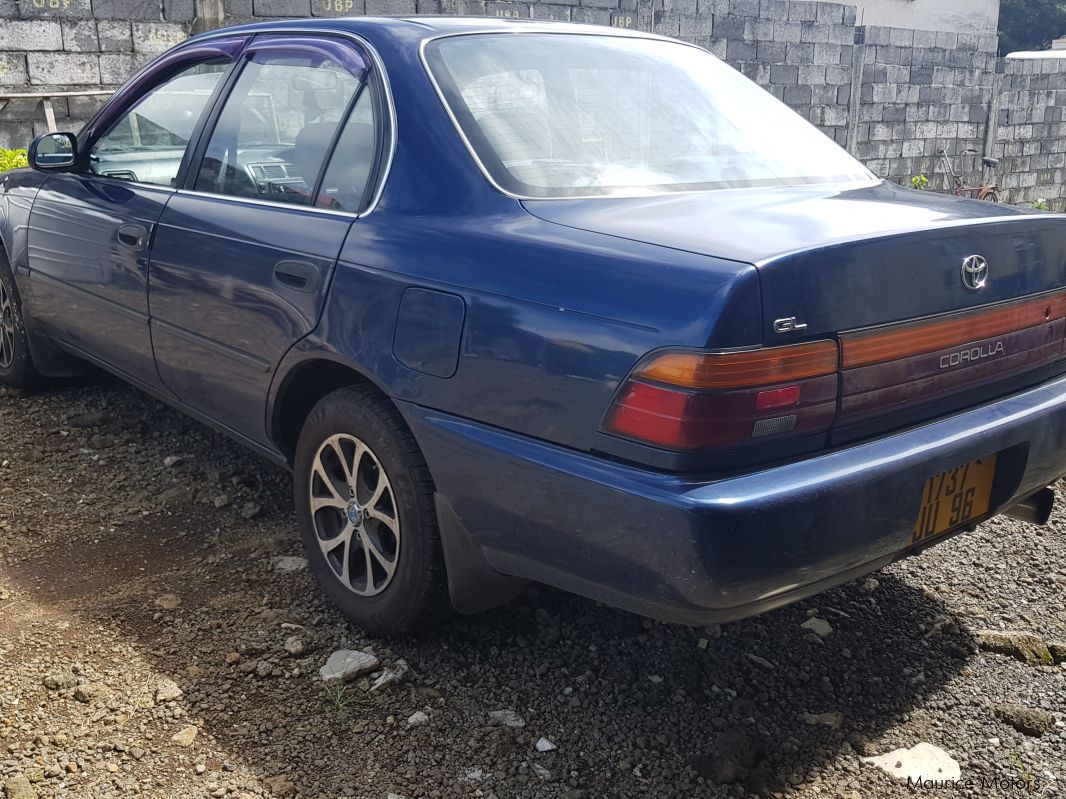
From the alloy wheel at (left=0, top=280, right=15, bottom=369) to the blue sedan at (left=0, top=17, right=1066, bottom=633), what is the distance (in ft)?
4.61

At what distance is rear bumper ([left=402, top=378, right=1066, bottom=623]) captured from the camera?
2.07m

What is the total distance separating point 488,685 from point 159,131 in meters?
Result: 2.31

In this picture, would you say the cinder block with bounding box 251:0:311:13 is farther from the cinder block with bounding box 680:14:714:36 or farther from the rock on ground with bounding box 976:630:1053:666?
the rock on ground with bounding box 976:630:1053:666

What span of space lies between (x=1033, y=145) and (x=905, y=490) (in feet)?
55.9

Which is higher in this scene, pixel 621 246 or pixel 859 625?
pixel 621 246

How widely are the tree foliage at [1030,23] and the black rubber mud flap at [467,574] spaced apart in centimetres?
5089

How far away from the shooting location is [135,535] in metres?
3.61

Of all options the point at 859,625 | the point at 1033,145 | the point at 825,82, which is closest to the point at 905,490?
A: the point at 859,625

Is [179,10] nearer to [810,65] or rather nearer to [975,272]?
[810,65]

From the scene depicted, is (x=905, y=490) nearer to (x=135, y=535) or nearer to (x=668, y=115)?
(x=668, y=115)

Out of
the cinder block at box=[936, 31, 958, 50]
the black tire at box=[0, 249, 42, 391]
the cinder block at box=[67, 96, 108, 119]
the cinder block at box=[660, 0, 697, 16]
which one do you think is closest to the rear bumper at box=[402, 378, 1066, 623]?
the black tire at box=[0, 249, 42, 391]

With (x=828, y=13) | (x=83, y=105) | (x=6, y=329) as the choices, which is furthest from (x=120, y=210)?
(x=828, y=13)

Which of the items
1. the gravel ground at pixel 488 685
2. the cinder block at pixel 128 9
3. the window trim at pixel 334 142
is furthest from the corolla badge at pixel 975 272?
the cinder block at pixel 128 9

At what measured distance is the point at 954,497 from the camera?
2.46m
